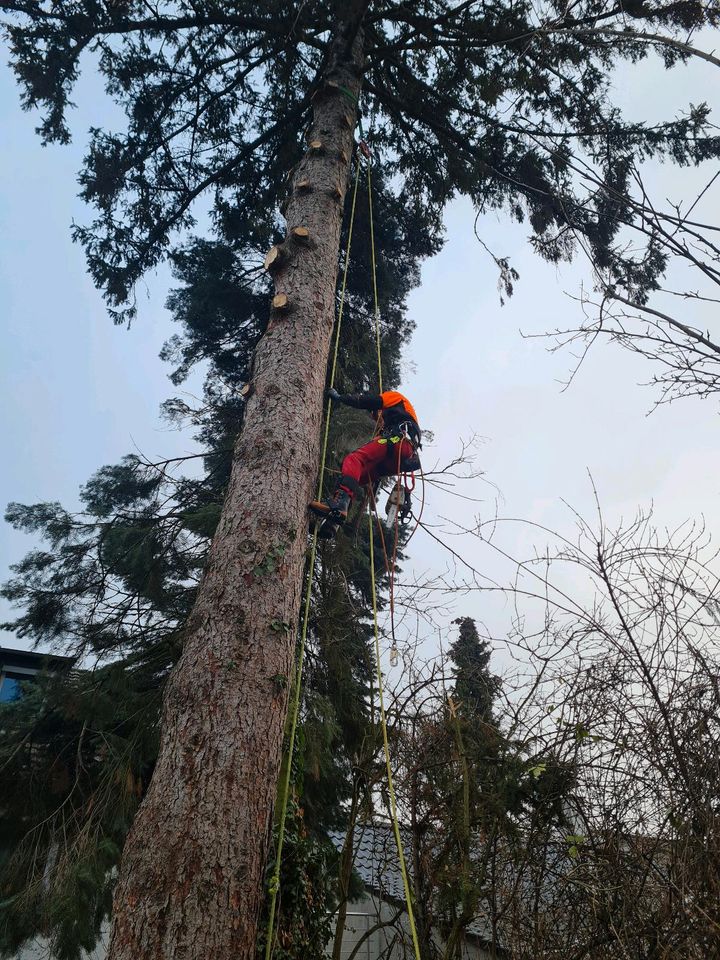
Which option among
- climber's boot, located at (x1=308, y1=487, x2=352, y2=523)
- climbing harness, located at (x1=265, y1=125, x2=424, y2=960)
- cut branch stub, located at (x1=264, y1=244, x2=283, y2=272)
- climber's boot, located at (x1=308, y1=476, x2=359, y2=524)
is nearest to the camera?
climbing harness, located at (x1=265, y1=125, x2=424, y2=960)

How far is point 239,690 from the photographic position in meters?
2.88

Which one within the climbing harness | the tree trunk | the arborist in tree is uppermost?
the arborist in tree

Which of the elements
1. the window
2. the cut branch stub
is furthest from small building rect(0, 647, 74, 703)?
the cut branch stub

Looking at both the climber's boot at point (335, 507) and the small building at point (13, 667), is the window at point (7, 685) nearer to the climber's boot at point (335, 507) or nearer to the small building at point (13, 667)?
the small building at point (13, 667)

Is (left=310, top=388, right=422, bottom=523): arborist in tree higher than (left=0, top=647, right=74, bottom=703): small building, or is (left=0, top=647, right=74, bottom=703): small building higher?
(left=310, top=388, right=422, bottom=523): arborist in tree

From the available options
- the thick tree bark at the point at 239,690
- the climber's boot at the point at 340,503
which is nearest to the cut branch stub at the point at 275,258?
the thick tree bark at the point at 239,690

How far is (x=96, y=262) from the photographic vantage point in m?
7.77

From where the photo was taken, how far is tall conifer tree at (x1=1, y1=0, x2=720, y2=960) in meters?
2.53

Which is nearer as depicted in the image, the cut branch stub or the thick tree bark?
the thick tree bark

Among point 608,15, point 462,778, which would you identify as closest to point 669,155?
point 608,15

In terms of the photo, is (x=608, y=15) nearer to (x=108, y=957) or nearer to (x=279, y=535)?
(x=279, y=535)

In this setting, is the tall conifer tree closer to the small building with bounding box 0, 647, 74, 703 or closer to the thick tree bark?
the thick tree bark

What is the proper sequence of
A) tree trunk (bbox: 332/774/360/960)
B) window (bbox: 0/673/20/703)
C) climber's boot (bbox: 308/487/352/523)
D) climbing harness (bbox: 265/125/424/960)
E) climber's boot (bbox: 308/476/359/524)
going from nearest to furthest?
1. climbing harness (bbox: 265/125/424/960)
2. tree trunk (bbox: 332/774/360/960)
3. climber's boot (bbox: 308/487/352/523)
4. climber's boot (bbox: 308/476/359/524)
5. window (bbox: 0/673/20/703)

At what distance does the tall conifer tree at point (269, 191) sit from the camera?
253cm
